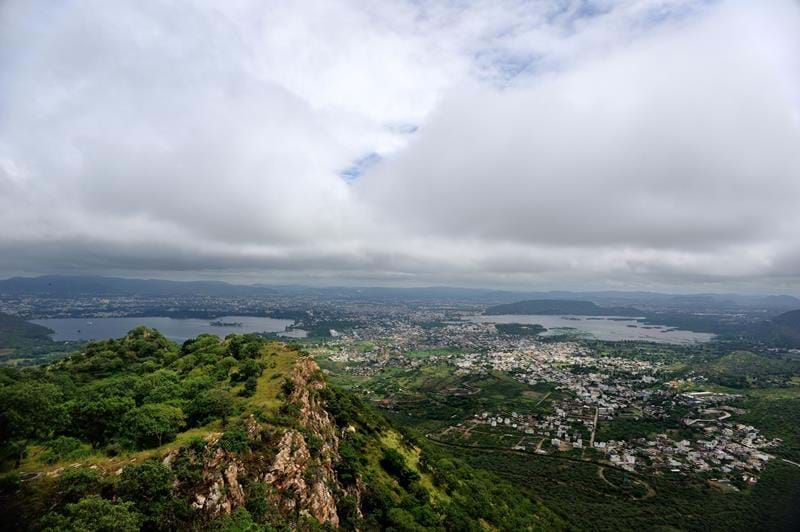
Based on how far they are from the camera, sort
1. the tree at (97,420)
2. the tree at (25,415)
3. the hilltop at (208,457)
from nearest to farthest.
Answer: the hilltop at (208,457) → the tree at (25,415) → the tree at (97,420)

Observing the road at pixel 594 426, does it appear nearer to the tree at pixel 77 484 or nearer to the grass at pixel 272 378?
the grass at pixel 272 378

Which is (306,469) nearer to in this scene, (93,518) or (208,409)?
(208,409)

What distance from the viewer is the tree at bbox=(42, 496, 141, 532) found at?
19.5m

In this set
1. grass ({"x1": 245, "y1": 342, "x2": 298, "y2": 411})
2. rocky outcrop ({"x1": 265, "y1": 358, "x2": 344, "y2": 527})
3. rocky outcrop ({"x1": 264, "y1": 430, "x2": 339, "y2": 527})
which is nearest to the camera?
rocky outcrop ({"x1": 264, "y1": 430, "x2": 339, "y2": 527})

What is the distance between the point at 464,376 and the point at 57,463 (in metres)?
179

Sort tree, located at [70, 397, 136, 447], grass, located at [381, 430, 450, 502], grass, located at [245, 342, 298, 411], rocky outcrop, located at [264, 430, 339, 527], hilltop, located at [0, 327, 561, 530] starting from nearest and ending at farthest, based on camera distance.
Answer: hilltop, located at [0, 327, 561, 530]
tree, located at [70, 397, 136, 447]
rocky outcrop, located at [264, 430, 339, 527]
grass, located at [245, 342, 298, 411]
grass, located at [381, 430, 450, 502]

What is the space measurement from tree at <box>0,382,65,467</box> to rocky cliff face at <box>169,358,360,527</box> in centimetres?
1078

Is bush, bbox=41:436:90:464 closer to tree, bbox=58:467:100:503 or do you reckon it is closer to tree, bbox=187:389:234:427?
tree, bbox=58:467:100:503

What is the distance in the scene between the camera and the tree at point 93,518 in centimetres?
1945

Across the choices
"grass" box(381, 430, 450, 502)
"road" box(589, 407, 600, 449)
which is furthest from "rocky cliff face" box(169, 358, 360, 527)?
"road" box(589, 407, 600, 449)

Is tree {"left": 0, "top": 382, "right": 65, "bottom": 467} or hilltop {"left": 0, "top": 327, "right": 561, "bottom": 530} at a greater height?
tree {"left": 0, "top": 382, "right": 65, "bottom": 467}

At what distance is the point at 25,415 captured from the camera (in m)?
28.2

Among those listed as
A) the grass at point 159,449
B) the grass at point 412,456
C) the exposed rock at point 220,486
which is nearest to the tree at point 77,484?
the grass at point 159,449

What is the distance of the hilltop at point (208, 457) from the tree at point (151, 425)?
0.09 m
